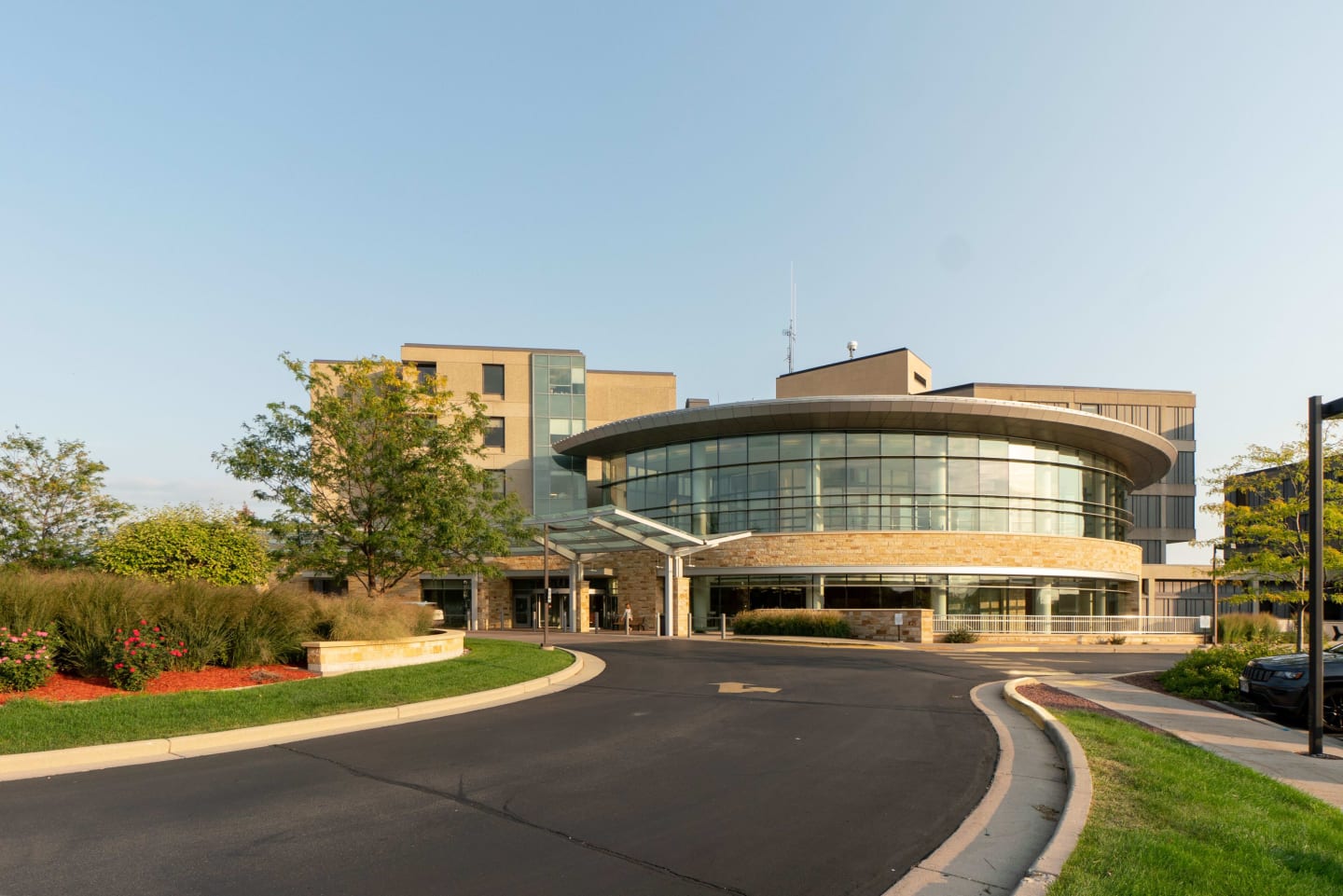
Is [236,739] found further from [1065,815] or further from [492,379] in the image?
[492,379]

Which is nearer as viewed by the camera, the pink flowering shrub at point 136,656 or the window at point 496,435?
the pink flowering shrub at point 136,656

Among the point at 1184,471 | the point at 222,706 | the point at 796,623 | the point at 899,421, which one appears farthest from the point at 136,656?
the point at 1184,471

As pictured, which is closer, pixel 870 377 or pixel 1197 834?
pixel 1197 834

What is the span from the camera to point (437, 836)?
20.6 feet

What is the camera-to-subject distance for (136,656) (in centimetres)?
1232

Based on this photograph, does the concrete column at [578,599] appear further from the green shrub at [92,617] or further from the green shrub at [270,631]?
the green shrub at [92,617]

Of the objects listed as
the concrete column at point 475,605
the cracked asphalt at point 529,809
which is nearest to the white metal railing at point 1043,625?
the concrete column at point 475,605

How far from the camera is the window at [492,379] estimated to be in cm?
4934

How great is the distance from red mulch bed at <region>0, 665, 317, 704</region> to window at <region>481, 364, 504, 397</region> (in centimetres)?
3519

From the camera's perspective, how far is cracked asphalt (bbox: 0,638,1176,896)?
17.9 ft

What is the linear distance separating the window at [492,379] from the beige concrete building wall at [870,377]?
743 inches

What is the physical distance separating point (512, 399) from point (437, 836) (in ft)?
145

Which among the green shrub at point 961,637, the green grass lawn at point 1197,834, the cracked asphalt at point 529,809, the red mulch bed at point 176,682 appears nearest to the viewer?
the green grass lawn at point 1197,834

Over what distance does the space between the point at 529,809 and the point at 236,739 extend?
197 inches
